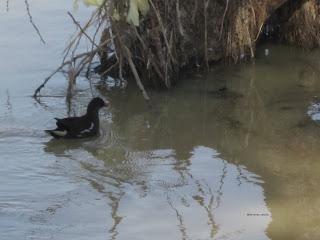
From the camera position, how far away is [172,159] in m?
8.80

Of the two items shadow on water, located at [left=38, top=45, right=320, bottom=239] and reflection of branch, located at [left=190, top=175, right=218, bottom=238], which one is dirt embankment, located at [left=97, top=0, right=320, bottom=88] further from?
reflection of branch, located at [left=190, top=175, right=218, bottom=238]

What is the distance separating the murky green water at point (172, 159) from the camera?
281 inches

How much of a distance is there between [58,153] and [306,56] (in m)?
5.57

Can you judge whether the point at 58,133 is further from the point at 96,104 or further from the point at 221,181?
the point at 221,181

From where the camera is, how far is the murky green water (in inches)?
281

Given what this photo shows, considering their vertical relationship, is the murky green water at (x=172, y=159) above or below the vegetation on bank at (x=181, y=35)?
below

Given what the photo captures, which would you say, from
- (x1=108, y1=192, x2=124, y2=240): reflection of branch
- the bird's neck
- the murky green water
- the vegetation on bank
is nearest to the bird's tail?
the murky green water

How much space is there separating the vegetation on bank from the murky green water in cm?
33

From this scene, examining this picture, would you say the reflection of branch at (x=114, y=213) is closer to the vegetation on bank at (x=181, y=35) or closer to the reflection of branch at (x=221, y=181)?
the reflection of branch at (x=221, y=181)

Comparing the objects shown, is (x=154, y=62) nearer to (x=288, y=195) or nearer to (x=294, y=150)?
(x=294, y=150)

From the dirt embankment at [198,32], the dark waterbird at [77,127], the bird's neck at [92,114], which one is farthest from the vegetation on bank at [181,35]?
the dark waterbird at [77,127]

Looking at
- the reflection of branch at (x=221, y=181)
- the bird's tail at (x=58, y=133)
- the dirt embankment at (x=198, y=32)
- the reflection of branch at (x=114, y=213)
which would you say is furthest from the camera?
the dirt embankment at (x=198, y=32)

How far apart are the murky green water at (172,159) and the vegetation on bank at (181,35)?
Result: 0.33 meters

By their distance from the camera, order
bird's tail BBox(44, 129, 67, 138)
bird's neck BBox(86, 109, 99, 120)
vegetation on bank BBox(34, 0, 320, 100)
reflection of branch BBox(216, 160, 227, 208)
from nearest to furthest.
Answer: reflection of branch BBox(216, 160, 227, 208), bird's tail BBox(44, 129, 67, 138), bird's neck BBox(86, 109, 99, 120), vegetation on bank BBox(34, 0, 320, 100)
